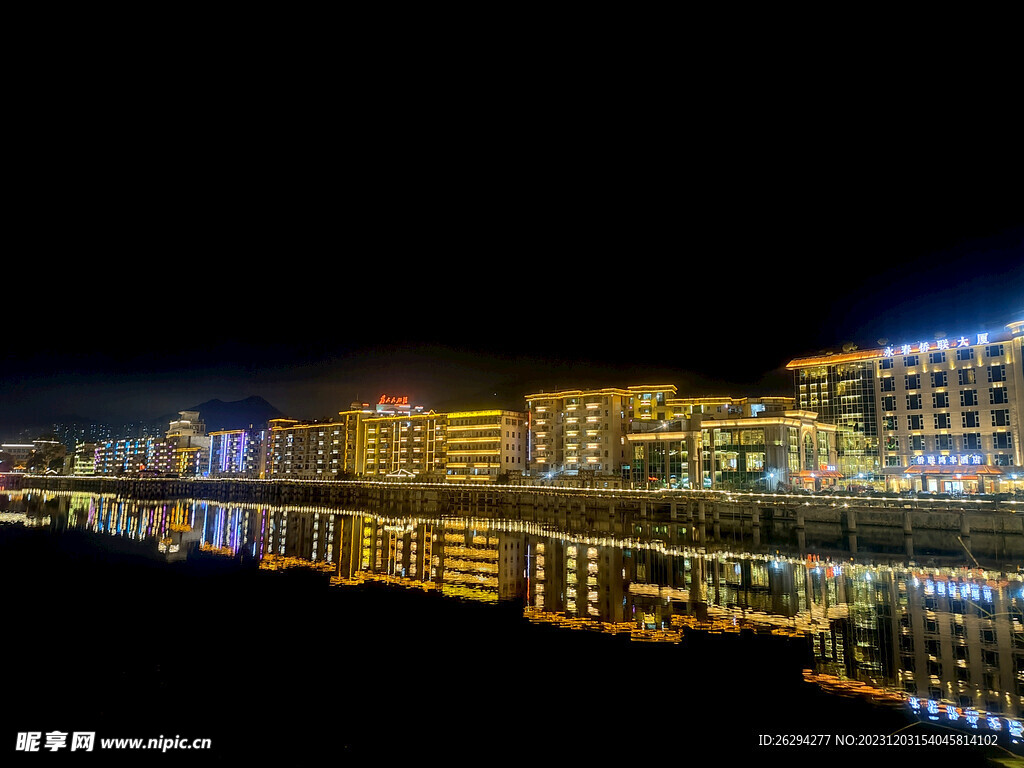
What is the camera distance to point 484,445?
106m

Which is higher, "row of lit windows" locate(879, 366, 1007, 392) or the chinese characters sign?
the chinese characters sign

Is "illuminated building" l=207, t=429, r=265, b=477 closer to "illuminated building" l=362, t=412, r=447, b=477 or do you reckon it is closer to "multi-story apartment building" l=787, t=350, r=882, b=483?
"illuminated building" l=362, t=412, r=447, b=477

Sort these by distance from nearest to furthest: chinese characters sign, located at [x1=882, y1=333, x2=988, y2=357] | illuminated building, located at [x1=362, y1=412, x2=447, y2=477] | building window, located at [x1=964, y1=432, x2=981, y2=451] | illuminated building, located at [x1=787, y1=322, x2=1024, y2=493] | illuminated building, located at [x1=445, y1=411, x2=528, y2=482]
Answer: illuminated building, located at [x1=787, y1=322, x2=1024, y2=493] → building window, located at [x1=964, y1=432, x2=981, y2=451] → chinese characters sign, located at [x1=882, y1=333, x2=988, y2=357] → illuminated building, located at [x1=445, y1=411, x2=528, y2=482] → illuminated building, located at [x1=362, y1=412, x2=447, y2=477]

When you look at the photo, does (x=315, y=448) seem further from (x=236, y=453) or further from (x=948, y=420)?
(x=948, y=420)

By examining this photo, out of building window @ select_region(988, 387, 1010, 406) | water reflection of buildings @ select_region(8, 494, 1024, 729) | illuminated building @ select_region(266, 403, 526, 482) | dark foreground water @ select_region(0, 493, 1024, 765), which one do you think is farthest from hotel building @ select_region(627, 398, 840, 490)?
dark foreground water @ select_region(0, 493, 1024, 765)

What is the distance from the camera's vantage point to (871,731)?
14.4 m

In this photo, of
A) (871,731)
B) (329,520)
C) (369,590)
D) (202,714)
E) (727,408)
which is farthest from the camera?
(727,408)

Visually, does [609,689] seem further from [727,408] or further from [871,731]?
[727,408]

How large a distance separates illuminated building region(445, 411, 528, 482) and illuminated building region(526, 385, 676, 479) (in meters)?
5.61

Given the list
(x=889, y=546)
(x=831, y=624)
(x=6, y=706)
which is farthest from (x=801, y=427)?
(x=6, y=706)

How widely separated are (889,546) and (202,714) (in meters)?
49.0

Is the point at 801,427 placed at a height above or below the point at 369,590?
above

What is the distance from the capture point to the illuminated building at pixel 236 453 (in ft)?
571

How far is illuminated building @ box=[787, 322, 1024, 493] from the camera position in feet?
214
